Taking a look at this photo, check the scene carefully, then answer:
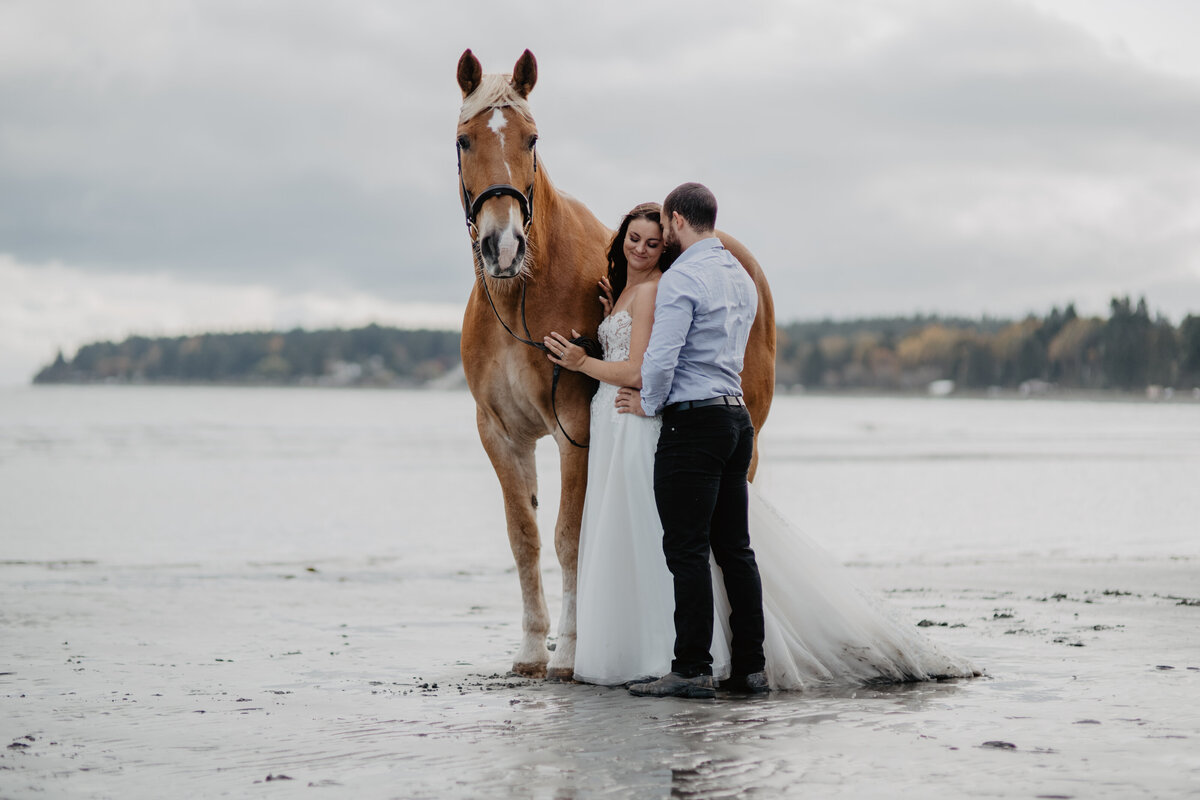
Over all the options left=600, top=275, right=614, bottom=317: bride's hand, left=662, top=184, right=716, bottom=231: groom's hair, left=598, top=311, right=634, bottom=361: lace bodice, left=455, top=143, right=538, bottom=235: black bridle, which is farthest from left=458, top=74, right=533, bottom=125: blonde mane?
left=598, top=311, right=634, bottom=361: lace bodice

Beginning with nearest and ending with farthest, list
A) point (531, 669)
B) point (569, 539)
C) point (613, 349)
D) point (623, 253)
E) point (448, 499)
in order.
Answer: point (613, 349) → point (623, 253) → point (569, 539) → point (531, 669) → point (448, 499)

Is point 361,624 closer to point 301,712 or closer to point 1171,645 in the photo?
point 301,712

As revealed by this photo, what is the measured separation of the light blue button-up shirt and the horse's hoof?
1.64 meters

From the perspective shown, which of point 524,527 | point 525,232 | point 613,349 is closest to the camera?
point 525,232

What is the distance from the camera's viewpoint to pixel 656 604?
18.7 feet

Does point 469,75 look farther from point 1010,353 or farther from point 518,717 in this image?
point 1010,353

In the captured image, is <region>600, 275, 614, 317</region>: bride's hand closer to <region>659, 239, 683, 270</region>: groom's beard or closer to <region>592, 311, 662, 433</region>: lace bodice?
<region>592, 311, 662, 433</region>: lace bodice

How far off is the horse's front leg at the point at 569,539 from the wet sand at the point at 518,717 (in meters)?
0.21

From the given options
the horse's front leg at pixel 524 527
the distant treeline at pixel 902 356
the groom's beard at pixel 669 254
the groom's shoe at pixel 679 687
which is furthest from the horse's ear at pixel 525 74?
the distant treeline at pixel 902 356

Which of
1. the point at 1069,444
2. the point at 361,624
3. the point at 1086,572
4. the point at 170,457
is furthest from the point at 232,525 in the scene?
the point at 1069,444

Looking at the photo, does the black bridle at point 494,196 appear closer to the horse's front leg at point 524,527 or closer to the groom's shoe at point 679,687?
the horse's front leg at point 524,527

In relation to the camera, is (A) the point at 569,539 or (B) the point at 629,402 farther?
(A) the point at 569,539

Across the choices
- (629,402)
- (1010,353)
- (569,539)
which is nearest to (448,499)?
(569,539)

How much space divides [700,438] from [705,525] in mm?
408
